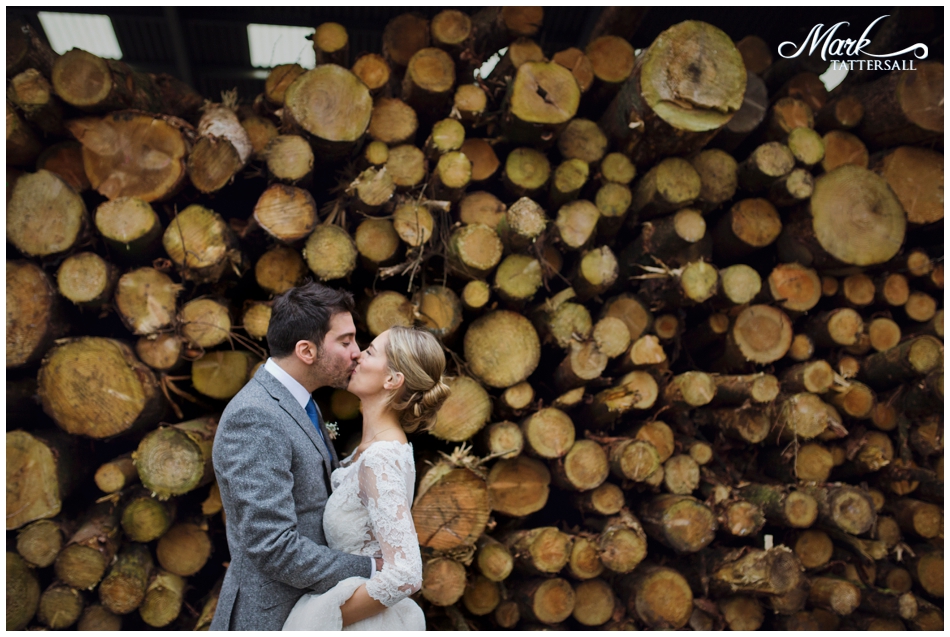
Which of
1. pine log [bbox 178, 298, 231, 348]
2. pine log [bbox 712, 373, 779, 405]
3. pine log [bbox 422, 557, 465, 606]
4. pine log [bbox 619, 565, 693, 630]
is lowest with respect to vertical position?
pine log [bbox 619, 565, 693, 630]

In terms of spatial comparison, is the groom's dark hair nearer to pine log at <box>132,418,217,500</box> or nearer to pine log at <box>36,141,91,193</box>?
pine log at <box>132,418,217,500</box>

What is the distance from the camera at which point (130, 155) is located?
261 centimetres

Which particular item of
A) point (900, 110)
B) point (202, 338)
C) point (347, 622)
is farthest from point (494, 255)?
point (900, 110)

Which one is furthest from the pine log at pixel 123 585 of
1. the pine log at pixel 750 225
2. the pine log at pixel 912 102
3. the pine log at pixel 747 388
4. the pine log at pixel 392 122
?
the pine log at pixel 912 102

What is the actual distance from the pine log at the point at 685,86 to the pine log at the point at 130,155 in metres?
2.27

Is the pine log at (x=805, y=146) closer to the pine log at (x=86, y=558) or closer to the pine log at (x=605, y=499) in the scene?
the pine log at (x=605, y=499)

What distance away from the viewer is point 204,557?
2652 mm

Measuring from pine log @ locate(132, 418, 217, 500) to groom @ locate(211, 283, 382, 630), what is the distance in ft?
2.29

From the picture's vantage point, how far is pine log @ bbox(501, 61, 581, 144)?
8.91 ft

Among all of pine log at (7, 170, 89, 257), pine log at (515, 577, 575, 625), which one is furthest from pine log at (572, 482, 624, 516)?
pine log at (7, 170, 89, 257)

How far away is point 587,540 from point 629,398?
734 millimetres

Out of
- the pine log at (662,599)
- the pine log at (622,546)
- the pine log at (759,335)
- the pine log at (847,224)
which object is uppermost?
the pine log at (847,224)

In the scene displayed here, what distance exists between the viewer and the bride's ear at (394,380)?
1910mm

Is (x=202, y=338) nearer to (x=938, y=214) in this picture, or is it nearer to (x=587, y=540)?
(x=587, y=540)
